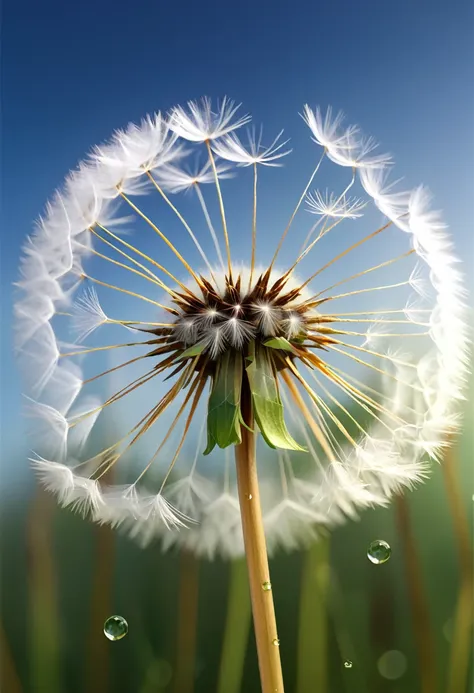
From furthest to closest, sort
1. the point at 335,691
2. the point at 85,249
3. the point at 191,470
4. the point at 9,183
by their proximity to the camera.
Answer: the point at 9,183 → the point at 335,691 → the point at 191,470 → the point at 85,249

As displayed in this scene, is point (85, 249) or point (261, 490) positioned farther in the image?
point (261, 490)

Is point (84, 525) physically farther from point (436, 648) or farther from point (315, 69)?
point (315, 69)

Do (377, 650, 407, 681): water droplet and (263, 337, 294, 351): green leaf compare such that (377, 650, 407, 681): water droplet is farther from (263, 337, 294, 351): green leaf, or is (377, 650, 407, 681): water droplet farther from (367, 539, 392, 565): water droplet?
(263, 337, 294, 351): green leaf

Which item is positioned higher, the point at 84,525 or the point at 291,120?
the point at 291,120

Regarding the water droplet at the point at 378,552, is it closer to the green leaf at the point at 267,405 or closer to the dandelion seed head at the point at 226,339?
the dandelion seed head at the point at 226,339

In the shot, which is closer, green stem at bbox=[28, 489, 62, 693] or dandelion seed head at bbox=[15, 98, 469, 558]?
dandelion seed head at bbox=[15, 98, 469, 558]

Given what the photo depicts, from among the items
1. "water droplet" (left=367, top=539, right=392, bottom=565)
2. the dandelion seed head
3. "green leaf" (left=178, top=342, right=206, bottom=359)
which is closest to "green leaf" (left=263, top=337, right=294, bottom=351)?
the dandelion seed head

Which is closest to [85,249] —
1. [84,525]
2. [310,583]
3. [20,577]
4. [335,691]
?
[84,525]
